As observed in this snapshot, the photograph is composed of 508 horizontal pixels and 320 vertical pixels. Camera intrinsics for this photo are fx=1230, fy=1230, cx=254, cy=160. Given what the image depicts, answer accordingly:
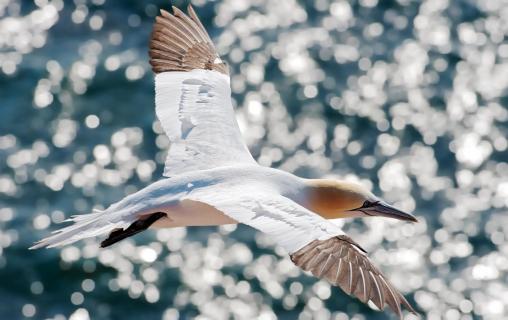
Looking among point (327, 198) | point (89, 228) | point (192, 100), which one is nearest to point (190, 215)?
point (89, 228)

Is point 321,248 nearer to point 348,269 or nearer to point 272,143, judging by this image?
point 348,269

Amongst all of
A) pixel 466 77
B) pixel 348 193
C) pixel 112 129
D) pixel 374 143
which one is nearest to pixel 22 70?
pixel 112 129

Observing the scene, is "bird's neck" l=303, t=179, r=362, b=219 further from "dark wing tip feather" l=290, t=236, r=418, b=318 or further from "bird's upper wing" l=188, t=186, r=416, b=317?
"dark wing tip feather" l=290, t=236, r=418, b=318

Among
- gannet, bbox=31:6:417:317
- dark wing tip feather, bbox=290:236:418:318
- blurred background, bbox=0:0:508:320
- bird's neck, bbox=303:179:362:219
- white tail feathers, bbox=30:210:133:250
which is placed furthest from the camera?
blurred background, bbox=0:0:508:320

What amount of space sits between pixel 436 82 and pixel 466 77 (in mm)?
499

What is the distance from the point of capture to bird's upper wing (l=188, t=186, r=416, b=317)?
770 centimetres

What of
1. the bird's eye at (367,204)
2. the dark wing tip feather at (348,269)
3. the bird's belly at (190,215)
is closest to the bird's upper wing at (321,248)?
the dark wing tip feather at (348,269)

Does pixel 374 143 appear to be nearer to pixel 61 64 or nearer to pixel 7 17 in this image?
pixel 61 64

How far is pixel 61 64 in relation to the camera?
18484 millimetres

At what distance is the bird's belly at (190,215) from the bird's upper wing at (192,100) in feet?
2.42

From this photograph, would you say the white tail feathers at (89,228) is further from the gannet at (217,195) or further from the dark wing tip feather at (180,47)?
the dark wing tip feather at (180,47)

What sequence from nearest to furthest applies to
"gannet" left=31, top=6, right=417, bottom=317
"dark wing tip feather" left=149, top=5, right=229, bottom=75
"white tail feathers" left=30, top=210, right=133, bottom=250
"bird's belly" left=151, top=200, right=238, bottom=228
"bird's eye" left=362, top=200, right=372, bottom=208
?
"gannet" left=31, top=6, right=417, bottom=317, "white tail feathers" left=30, top=210, right=133, bottom=250, "bird's belly" left=151, top=200, right=238, bottom=228, "bird's eye" left=362, top=200, right=372, bottom=208, "dark wing tip feather" left=149, top=5, right=229, bottom=75

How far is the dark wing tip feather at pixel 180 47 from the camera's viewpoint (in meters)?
11.3

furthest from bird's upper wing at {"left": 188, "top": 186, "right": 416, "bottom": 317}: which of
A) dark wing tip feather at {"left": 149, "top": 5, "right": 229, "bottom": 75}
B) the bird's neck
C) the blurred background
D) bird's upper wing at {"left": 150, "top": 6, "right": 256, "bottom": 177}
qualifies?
the blurred background
